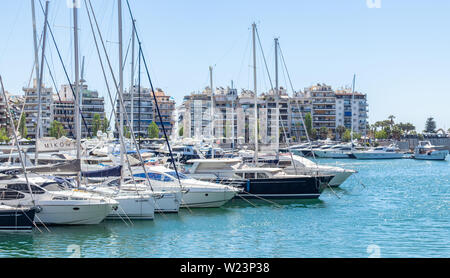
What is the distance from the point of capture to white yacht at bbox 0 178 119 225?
766 inches

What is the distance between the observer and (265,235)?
1972 centimetres

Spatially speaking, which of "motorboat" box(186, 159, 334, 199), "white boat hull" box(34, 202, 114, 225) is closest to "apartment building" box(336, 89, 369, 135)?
"motorboat" box(186, 159, 334, 199)

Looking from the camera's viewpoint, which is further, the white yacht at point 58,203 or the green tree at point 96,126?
the green tree at point 96,126

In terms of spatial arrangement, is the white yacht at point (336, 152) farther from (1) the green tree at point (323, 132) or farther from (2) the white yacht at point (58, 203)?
(2) the white yacht at point (58, 203)

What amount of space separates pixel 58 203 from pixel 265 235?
7025mm

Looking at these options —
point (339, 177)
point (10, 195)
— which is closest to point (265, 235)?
point (10, 195)

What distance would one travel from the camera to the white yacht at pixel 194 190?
24984 mm

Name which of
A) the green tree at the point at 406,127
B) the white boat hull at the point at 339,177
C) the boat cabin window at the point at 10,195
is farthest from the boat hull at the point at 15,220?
the green tree at the point at 406,127

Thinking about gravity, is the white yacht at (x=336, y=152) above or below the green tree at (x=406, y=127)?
below

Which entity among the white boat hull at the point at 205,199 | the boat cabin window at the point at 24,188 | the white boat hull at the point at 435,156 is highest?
the boat cabin window at the point at 24,188

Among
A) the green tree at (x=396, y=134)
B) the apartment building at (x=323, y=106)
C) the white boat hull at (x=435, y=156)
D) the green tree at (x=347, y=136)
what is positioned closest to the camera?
the white boat hull at (x=435, y=156)

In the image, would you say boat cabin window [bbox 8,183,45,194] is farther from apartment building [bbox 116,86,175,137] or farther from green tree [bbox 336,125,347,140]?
green tree [bbox 336,125,347,140]

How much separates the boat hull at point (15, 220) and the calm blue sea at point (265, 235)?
25cm

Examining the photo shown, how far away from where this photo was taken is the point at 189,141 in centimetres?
6294
